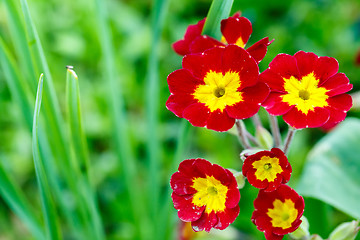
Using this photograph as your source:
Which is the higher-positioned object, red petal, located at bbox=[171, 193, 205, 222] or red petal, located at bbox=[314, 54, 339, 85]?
red petal, located at bbox=[314, 54, 339, 85]

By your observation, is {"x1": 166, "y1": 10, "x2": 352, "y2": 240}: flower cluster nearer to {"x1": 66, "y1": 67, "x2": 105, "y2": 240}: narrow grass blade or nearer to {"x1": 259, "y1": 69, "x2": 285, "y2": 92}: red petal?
{"x1": 259, "y1": 69, "x2": 285, "y2": 92}: red petal

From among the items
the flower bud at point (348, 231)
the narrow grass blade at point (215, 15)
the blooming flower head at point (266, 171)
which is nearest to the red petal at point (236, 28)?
the narrow grass blade at point (215, 15)

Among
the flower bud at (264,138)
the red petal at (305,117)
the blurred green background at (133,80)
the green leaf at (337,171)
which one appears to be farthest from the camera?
the blurred green background at (133,80)

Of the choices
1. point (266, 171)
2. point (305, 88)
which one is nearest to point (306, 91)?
point (305, 88)

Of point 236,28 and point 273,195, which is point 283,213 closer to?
point 273,195

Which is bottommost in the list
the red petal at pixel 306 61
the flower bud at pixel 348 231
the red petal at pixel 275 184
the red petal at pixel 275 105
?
the flower bud at pixel 348 231

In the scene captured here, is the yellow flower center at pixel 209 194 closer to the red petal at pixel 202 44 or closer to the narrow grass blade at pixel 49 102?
the red petal at pixel 202 44

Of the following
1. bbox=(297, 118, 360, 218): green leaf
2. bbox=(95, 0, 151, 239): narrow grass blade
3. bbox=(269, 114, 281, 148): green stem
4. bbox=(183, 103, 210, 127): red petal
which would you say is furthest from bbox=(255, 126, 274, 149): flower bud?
bbox=(95, 0, 151, 239): narrow grass blade

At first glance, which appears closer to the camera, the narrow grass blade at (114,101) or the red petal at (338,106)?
the red petal at (338,106)
